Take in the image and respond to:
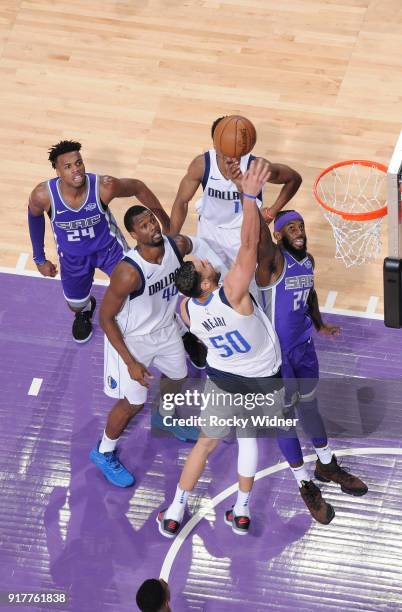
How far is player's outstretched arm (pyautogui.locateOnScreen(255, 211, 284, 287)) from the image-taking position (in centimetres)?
633

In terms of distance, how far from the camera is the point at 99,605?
22.0 ft

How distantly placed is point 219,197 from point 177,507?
2.15 metres

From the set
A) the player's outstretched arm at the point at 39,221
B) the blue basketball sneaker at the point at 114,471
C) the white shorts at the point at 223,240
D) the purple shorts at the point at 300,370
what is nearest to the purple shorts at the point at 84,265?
the player's outstretched arm at the point at 39,221

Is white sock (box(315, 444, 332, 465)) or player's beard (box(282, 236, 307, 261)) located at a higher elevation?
player's beard (box(282, 236, 307, 261))

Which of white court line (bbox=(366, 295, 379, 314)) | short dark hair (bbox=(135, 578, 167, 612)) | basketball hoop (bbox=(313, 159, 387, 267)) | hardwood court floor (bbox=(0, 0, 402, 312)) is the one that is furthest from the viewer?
hardwood court floor (bbox=(0, 0, 402, 312))

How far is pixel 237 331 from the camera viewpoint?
6.10 metres

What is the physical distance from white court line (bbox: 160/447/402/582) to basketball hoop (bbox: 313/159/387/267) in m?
1.80

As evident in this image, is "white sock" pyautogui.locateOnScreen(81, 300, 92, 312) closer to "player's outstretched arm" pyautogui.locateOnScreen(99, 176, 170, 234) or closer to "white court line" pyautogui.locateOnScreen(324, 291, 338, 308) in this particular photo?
"player's outstretched arm" pyautogui.locateOnScreen(99, 176, 170, 234)

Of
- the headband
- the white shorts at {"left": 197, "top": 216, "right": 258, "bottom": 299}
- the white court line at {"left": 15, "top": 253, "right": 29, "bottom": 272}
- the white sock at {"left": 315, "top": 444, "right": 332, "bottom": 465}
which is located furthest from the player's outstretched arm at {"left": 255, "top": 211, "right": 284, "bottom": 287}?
the white court line at {"left": 15, "top": 253, "right": 29, "bottom": 272}

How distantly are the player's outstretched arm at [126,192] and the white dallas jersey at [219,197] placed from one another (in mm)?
296

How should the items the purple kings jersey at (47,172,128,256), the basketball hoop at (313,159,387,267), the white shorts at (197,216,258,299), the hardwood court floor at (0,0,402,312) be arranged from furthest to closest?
the hardwood court floor at (0,0,402,312), the basketball hoop at (313,159,387,267), the white shorts at (197,216,258,299), the purple kings jersey at (47,172,128,256)

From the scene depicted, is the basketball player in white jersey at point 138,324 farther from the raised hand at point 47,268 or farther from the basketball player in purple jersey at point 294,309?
the raised hand at point 47,268

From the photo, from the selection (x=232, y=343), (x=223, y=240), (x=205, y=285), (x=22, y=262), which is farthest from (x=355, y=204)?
(x=205, y=285)

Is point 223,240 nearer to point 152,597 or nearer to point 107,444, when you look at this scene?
point 107,444
